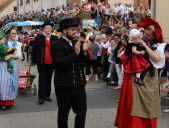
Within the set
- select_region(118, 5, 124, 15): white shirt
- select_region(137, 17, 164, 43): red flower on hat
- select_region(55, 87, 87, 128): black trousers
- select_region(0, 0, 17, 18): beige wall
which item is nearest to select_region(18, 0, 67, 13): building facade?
select_region(0, 0, 17, 18): beige wall

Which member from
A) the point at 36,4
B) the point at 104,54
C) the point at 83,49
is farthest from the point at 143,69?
the point at 36,4

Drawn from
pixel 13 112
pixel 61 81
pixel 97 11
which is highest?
pixel 97 11

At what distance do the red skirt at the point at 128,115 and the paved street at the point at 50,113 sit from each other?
1207 millimetres

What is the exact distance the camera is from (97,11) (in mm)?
21844

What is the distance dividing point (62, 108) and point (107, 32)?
7333mm

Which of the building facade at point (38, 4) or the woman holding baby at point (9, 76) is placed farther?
the building facade at point (38, 4)

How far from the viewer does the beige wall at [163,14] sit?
10266mm

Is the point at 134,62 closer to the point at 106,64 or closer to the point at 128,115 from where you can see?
the point at 128,115

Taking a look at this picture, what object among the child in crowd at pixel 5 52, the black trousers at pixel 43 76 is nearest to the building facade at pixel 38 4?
the black trousers at pixel 43 76

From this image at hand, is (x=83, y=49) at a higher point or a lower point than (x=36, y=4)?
lower

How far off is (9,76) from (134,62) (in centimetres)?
371

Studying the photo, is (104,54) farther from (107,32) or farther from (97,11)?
(97,11)

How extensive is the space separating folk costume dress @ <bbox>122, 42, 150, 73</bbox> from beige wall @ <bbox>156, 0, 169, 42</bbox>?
5416 millimetres

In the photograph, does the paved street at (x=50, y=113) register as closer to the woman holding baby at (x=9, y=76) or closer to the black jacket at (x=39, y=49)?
the woman holding baby at (x=9, y=76)
